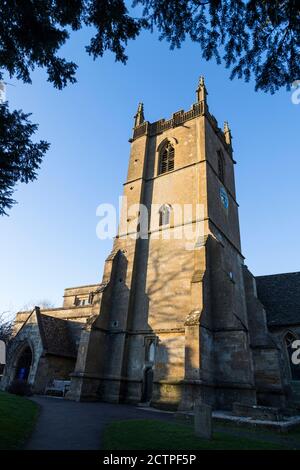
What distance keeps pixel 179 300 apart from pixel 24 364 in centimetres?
1232

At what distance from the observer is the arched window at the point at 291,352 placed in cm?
1816

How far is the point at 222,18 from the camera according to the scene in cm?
543

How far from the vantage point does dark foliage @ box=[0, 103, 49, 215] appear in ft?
23.7

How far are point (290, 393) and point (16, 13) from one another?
2011cm

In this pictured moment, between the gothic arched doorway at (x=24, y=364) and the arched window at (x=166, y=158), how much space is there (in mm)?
16177

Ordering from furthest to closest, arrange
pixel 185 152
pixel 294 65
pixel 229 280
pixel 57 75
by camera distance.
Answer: pixel 185 152 → pixel 229 280 → pixel 57 75 → pixel 294 65

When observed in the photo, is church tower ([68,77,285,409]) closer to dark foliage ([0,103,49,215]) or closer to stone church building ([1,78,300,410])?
stone church building ([1,78,300,410])

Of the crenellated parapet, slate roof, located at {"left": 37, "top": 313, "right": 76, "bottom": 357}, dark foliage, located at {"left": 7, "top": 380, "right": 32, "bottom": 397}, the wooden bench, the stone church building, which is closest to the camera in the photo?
the stone church building

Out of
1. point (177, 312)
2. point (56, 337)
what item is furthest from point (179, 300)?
point (56, 337)

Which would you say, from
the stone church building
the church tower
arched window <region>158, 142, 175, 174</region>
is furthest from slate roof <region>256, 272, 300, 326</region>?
arched window <region>158, 142, 175, 174</region>

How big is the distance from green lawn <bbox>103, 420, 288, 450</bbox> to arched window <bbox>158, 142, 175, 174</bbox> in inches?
696

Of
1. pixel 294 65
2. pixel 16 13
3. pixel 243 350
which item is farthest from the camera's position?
pixel 243 350

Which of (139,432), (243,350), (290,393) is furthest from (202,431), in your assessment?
(290,393)

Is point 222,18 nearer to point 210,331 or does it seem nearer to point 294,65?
point 294,65
